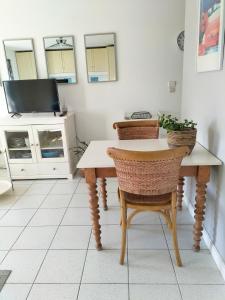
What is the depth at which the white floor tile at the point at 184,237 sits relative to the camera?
6.34 feet

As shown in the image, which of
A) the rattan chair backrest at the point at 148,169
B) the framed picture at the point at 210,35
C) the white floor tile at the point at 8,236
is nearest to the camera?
the rattan chair backrest at the point at 148,169

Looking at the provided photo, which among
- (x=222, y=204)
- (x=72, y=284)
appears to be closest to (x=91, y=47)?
(x=222, y=204)

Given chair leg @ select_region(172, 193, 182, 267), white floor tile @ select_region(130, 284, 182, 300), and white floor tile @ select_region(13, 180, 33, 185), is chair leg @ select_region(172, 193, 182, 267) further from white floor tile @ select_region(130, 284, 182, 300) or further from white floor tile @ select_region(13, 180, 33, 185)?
white floor tile @ select_region(13, 180, 33, 185)

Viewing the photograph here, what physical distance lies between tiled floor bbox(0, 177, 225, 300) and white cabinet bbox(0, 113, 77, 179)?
798mm

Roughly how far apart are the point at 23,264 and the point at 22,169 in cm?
180

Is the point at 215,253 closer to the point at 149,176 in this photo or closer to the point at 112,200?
the point at 149,176

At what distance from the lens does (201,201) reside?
5.64ft

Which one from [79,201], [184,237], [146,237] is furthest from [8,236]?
[184,237]

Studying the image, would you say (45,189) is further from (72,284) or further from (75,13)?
(75,13)

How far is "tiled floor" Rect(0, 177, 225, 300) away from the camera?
1.55 metres

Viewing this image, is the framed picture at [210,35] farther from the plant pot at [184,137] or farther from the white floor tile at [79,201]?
the white floor tile at [79,201]

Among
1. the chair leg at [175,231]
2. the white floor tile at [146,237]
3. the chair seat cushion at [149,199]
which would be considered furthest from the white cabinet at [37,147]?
the chair leg at [175,231]

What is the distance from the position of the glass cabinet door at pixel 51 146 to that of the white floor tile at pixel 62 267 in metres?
1.62

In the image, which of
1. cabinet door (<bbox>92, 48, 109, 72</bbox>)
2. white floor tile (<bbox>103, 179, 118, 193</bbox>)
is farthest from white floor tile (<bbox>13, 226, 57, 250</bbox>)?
cabinet door (<bbox>92, 48, 109, 72</bbox>)
